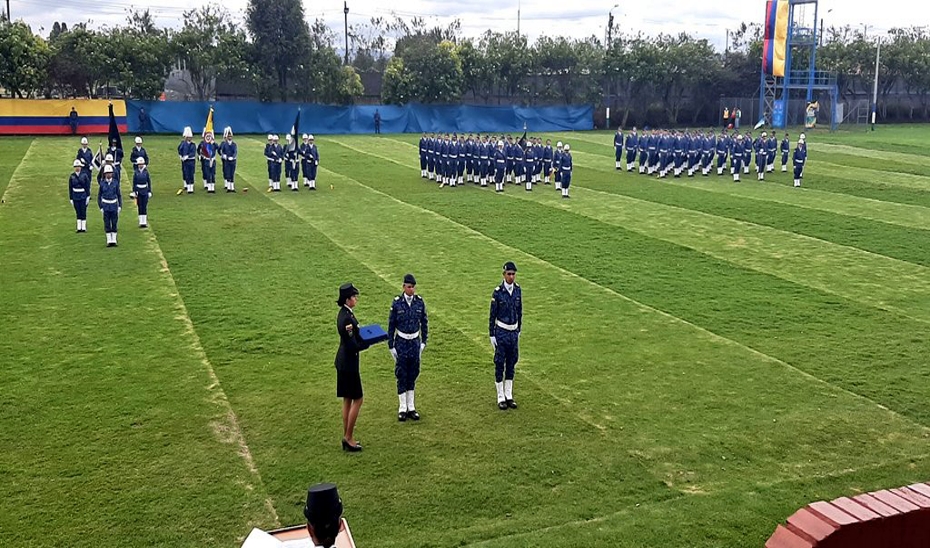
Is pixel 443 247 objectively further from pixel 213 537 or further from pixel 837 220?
pixel 213 537

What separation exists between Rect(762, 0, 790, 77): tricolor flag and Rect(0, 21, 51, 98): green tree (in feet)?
128

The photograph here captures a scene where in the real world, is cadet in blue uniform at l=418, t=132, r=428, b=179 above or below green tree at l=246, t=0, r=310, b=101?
below

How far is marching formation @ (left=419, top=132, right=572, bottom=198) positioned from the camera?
27203 mm

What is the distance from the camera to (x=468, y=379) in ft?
35.0

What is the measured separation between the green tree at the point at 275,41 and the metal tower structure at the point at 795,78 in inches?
1087

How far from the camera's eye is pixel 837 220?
21.5 m

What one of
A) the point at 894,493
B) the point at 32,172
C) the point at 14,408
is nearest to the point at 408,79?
the point at 32,172

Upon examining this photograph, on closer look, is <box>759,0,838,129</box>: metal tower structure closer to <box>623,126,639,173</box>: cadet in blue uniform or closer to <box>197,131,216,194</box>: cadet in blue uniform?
<box>623,126,639,173</box>: cadet in blue uniform

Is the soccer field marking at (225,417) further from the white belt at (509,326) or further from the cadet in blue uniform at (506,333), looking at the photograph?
the white belt at (509,326)

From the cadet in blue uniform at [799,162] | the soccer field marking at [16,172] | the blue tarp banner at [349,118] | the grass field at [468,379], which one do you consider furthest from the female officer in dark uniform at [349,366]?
the blue tarp banner at [349,118]

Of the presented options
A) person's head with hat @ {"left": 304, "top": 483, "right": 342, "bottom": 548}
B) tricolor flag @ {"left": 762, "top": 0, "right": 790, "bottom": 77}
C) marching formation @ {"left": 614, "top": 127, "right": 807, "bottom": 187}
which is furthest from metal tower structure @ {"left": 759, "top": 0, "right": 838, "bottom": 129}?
person's head with hat @ {"left": 304, "top": 483, "right": 342, "bottom": 548}

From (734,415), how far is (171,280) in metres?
10.1

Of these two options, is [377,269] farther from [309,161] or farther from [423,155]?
[423,155]

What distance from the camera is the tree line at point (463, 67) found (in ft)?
159
